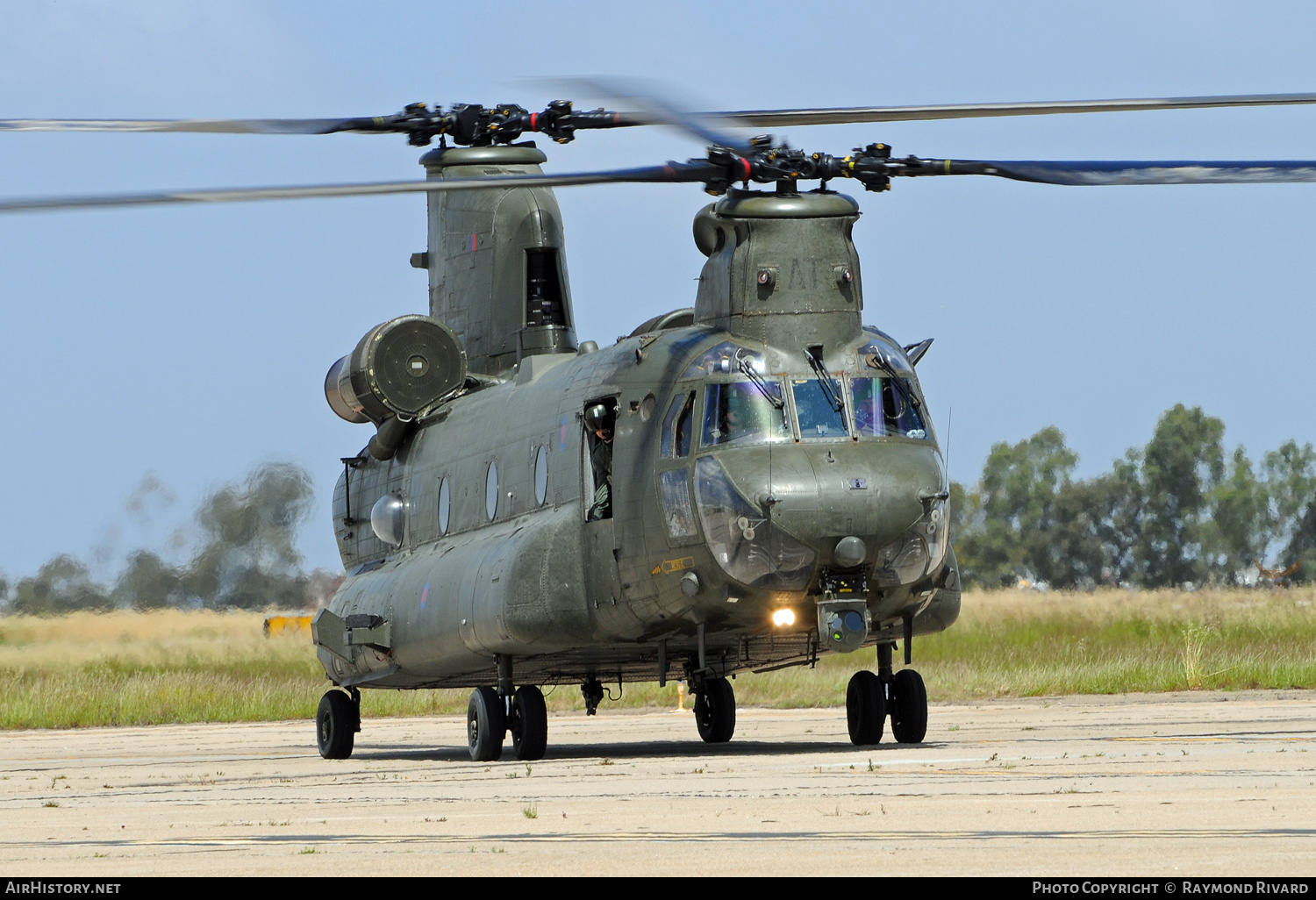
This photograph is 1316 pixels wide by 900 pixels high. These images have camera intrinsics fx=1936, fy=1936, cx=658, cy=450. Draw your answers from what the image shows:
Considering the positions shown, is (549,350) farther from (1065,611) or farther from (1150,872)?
(1065,611)

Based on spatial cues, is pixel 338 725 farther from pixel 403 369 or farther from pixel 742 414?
pixel 742 414

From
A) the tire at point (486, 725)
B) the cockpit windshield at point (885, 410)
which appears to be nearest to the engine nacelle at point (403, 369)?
the tire at point (486, 725)

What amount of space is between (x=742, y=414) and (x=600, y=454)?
1.85 meters

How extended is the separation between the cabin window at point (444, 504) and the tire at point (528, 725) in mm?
2714

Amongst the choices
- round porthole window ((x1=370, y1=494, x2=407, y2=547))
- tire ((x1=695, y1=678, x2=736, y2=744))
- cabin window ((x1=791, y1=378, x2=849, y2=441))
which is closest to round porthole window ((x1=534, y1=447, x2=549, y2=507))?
tire ((x1=695, y1=678, x2=736, y2=744))

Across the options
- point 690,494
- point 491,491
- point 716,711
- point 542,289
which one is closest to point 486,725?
point 491,491

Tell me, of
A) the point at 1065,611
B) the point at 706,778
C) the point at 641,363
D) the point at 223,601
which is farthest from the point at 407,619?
the point at 1065,611

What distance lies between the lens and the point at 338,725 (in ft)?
66.8

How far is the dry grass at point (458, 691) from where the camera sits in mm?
30109

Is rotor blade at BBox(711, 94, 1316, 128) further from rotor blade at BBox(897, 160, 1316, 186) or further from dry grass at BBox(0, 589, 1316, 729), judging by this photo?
dry grass at BBox(0, 589, 1316, 729)

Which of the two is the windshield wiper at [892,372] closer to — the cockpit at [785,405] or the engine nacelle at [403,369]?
the cockpit at [785,405]

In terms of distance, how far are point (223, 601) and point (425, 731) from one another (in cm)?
1138

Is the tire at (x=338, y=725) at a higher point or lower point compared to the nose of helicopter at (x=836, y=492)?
lower

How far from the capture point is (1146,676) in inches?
1084
